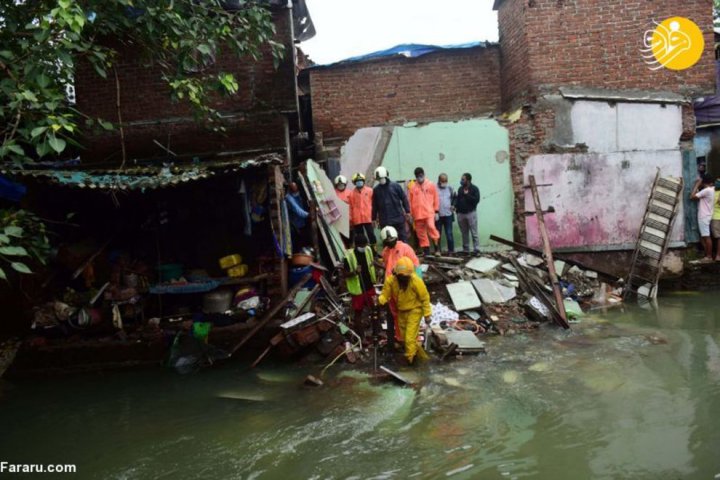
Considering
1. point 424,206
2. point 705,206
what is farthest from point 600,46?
point 424,206

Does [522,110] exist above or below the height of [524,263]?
above

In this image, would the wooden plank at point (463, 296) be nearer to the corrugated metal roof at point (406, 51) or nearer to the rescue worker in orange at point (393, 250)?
the rescue worker in orange at point (393, 250)

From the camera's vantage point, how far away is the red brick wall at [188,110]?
32.0 feet

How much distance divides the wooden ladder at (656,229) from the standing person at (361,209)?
522 cm

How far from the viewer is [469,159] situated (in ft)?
38.6

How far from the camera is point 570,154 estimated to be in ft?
37.3

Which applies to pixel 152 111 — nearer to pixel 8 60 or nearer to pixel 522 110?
pixel 8 60

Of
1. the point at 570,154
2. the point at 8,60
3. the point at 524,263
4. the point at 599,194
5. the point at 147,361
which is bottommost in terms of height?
the point at 147,361

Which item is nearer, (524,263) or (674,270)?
(524,263)

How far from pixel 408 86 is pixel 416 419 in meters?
9.09

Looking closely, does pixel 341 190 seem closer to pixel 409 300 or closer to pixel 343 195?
pixel 343 195

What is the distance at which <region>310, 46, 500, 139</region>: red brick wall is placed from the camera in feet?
40.9

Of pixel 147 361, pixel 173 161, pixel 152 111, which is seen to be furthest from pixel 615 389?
pixel 152 111

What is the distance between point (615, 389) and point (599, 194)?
6818mm
